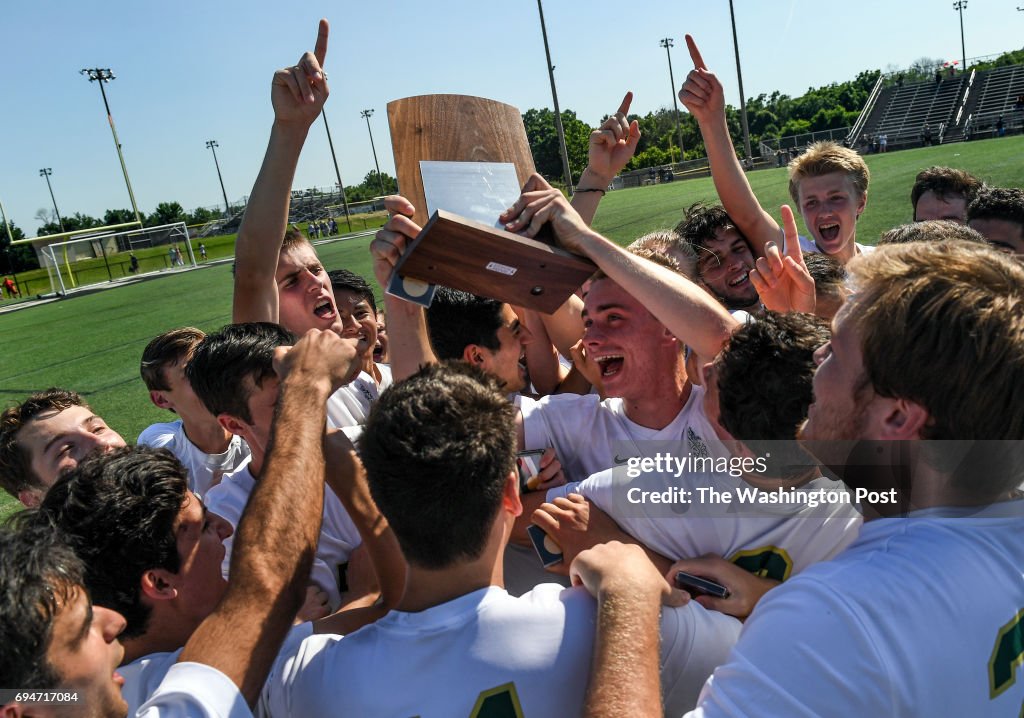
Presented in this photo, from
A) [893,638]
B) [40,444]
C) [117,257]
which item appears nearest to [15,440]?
[40,444]

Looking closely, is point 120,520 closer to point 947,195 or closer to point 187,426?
point 187,426

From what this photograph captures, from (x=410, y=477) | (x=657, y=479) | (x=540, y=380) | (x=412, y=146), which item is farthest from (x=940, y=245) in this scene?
(x=540, y=380)

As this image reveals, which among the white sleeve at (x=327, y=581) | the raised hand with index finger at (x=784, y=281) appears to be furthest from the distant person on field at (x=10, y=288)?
the raised hand with index finger at (x=784, y=281)

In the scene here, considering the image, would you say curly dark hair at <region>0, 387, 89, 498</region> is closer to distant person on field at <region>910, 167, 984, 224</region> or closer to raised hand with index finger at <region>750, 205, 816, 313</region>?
raised hand with index finger at <region>750, 205, 816, 313</region>

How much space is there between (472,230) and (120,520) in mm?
1188

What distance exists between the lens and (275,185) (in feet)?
10.0

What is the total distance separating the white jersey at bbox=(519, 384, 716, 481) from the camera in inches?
103

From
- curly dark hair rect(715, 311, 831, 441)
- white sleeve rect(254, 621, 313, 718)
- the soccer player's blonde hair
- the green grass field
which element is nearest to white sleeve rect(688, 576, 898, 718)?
curly dark hair rect(715, 311, 831, 441)

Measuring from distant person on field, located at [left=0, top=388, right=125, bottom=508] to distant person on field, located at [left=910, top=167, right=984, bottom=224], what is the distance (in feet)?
18.9

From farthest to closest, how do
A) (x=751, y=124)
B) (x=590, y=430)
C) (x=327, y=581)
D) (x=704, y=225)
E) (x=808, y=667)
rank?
1. (x=751, y=124)
2. (x=704, y=225)
3. (x=590, y=430)
4. (x=327, y=581)
5. (x=808, y=667)

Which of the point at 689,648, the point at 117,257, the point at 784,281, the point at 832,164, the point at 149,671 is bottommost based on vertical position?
the point at 689,648

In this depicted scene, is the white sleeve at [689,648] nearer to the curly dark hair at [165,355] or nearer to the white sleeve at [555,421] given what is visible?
the white sleeve at [555,421]

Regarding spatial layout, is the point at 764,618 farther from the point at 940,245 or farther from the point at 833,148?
the point at 833,148

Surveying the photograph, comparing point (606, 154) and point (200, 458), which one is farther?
point (200, 458)
